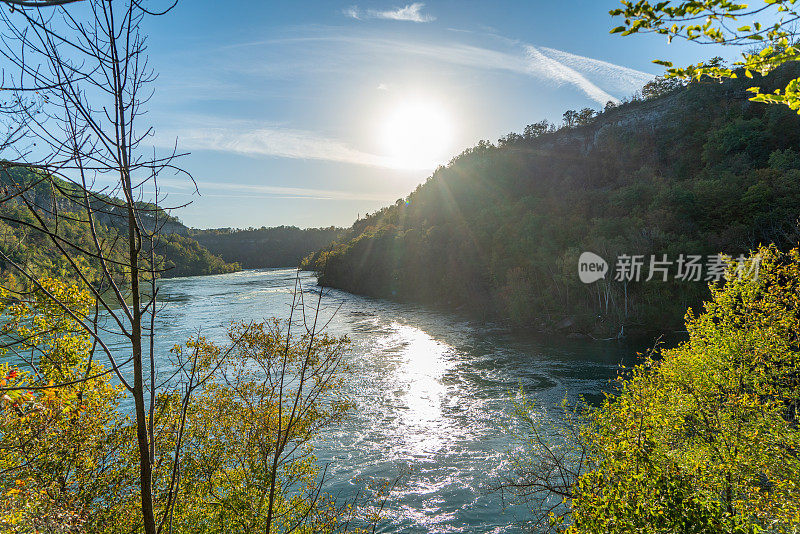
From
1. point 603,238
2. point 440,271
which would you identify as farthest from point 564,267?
point 440,271

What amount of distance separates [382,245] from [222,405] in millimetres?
79150

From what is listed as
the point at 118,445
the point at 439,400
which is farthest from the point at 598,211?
the point at 118,445

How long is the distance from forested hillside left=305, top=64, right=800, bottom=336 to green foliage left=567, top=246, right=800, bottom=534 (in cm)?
2783

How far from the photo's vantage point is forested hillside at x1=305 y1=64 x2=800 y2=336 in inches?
1630

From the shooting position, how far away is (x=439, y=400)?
25812 mm

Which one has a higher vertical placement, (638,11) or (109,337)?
(638,11)

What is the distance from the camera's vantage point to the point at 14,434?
314 inches

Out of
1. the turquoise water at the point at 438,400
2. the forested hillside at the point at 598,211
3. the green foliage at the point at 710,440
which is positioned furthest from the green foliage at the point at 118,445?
the forested hillside at the point at 598,211

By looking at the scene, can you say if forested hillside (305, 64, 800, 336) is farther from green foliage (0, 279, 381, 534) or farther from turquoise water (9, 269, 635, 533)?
green foliage (0, 279, 381, 534)

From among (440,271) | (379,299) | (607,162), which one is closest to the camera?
(440,271)

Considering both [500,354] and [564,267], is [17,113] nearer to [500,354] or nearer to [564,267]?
[500,354]

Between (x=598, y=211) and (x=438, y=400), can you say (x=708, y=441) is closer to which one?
(x=438, y=400)

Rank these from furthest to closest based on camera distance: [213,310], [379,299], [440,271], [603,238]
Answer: [379,299] < [440,271] < [213,310] < [603,238]

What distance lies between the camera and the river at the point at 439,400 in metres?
16.1
